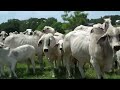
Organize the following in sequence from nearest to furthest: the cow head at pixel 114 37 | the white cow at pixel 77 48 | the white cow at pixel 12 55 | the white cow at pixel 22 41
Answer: the cow head at pixel 114 37, the white cow at pixel 77 48, the white cow at pixel 12 55, the white cow at pixel 22 41

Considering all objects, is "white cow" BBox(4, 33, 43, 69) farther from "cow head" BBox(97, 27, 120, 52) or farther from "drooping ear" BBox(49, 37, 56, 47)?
"cow head" BBox(97, 27, 120, 52)

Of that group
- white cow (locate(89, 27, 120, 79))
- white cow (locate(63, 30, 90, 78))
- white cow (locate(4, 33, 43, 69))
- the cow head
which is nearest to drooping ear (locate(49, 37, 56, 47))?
white cow (locate(63, 30, 90, 78))

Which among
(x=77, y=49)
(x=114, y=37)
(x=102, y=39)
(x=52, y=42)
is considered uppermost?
(x=114, y=37)

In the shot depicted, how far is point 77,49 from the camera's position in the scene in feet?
26.6

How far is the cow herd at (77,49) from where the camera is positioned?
6.23 meters

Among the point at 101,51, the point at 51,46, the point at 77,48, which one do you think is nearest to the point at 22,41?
the point at 51,46

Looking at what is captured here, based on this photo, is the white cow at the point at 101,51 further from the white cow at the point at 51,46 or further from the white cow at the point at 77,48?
the white cow at the point at 51,46

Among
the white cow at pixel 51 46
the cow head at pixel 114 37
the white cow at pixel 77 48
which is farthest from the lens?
the white cow at pixel 51 46

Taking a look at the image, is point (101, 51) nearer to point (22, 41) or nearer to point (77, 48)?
point (77, 48)

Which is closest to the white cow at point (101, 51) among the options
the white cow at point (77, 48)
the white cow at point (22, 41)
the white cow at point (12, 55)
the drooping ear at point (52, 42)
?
the white cow at point (77, 48)

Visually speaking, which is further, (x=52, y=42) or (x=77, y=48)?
(x=52, y=42)
